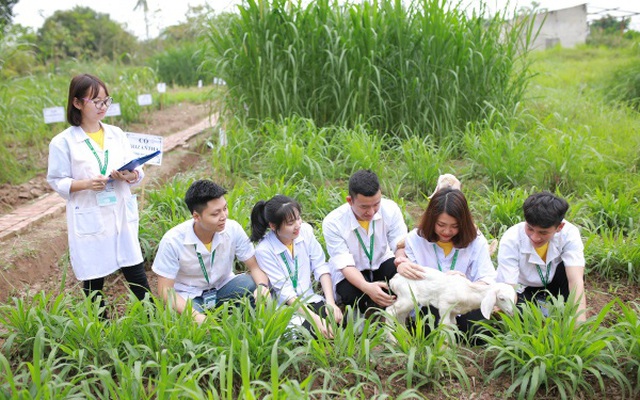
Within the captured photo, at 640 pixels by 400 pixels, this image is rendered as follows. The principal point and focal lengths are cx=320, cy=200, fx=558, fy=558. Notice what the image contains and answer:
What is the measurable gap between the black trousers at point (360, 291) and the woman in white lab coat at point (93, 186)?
3.43 ft

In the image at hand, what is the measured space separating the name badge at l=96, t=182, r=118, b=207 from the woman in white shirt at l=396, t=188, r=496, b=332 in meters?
1.45

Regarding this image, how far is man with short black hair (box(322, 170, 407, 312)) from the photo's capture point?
2758mm

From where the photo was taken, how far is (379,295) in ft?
9.04

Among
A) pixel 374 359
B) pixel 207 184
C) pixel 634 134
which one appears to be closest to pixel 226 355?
pixel 374 359

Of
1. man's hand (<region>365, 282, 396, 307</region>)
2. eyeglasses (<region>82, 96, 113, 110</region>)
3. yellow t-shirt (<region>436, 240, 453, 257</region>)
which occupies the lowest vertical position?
man's hand (<region>365, 282, 396, 307</region>)

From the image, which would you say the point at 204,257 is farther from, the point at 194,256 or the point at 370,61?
the point at 370,61

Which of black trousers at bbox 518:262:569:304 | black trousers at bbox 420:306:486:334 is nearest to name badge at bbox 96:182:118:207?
black trousers at bbox 420:306:486:334

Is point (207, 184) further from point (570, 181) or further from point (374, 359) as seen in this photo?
point (570, 181)

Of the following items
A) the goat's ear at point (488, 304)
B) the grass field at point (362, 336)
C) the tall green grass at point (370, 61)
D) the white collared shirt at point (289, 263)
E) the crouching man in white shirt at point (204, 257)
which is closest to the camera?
the grass field at point (362, 336)

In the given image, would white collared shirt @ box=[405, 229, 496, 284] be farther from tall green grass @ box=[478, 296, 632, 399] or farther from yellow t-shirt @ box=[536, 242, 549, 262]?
tall green grass @ box=[478, 296, 632, 399]

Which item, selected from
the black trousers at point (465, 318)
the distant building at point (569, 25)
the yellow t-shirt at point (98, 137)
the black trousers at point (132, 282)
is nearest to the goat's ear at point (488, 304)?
the black trousers at point (465, 318)

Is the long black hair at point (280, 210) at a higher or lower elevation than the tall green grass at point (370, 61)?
lower

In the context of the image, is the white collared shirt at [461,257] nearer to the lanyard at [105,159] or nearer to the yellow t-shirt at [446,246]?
the yellow t-shirt at [446,246]

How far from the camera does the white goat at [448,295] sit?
7.88ft
